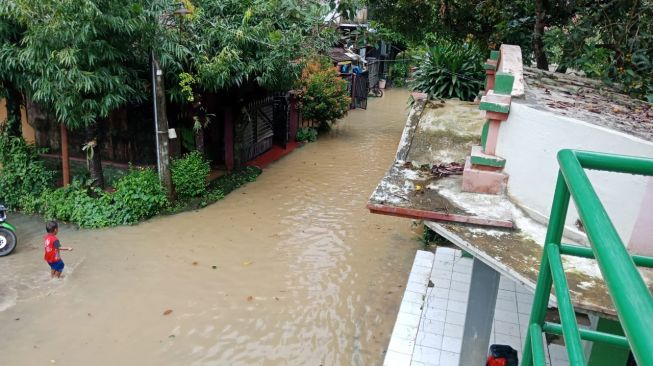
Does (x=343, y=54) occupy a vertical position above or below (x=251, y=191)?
above

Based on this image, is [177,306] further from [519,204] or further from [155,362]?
[519,204]

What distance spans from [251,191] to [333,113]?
615cm

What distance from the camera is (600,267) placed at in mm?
786

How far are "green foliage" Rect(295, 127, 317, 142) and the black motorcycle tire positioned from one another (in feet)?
31.7

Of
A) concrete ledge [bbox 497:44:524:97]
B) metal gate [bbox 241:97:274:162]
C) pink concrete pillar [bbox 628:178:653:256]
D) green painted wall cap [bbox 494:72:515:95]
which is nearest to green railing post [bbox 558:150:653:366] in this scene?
pink concrete pillar [bbox 628:178:653:256]

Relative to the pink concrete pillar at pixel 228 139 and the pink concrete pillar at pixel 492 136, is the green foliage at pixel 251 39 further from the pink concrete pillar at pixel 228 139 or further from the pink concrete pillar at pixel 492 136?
the pink concrete pillar at pixel 492 136

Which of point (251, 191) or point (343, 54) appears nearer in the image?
point (251, 191)

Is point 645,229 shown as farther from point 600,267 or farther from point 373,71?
point 373,71

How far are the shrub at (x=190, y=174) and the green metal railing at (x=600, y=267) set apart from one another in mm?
9800

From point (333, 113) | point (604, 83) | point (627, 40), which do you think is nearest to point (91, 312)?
point (604, 83)

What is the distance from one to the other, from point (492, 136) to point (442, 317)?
3.23 meters

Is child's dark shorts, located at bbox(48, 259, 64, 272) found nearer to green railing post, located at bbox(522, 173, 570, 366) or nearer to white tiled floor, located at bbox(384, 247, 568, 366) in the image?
white tiled floor, located at bbox(384, 247, 568, 366)

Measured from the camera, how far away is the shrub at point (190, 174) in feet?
35.2

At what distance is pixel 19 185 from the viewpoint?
10.5 m
